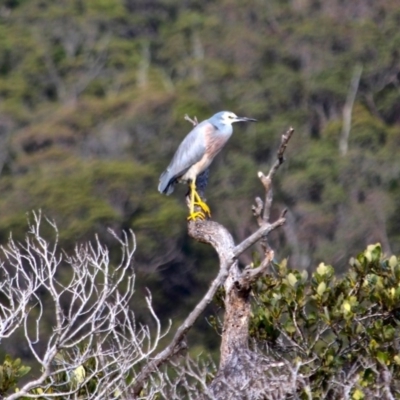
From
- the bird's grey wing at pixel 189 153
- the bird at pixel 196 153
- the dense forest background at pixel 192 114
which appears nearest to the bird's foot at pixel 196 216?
the bird at pixel 196 153

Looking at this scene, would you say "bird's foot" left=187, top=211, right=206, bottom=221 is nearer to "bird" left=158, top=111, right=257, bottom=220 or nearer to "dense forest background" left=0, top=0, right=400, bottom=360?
"bird" left=158, top=111, right=257, bottom=220

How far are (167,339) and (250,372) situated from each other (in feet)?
32.0

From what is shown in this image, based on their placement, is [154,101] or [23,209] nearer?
[23,209]

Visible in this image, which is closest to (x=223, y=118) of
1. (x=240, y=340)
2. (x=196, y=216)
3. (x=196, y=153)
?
(x=196, y=153)

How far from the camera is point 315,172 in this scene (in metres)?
18.6

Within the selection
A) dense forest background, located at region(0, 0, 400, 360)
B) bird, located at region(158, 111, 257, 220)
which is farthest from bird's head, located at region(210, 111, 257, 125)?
dense forest background, located at region(0, 0, 400, 360)

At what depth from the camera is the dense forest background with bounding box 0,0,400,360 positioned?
1720cm

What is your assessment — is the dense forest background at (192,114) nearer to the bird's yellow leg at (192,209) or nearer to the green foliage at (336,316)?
the bird's yellow leg at (192,209)

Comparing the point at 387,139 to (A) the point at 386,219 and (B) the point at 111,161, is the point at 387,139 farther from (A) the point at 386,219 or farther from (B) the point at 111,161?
(B) the point at 111,161

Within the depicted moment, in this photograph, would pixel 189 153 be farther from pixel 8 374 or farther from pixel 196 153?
pixel 8 374

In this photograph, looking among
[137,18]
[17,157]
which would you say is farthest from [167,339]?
[137,18]

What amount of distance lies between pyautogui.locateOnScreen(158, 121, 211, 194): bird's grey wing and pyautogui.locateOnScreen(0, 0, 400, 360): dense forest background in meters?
7.13

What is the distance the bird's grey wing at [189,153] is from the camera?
6898mm

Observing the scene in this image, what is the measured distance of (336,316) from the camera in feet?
15.8
